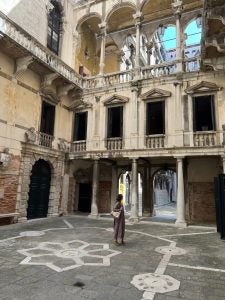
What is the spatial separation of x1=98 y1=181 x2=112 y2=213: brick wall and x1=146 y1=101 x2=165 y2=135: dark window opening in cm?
518

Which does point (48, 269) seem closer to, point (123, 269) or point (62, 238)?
point (123, 269)

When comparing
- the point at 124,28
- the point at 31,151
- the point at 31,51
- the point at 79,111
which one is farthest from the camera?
the point at 124,28

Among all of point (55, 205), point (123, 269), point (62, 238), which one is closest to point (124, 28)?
point (55, 205)

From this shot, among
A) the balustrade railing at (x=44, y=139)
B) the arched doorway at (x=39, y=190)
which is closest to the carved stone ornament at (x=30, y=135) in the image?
the balustrade railing at (x=44, y=139)

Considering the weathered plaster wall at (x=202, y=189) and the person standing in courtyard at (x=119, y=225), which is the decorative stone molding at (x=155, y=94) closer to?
the weathered plaster wall at (x=202, y=189)

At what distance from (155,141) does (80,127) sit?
5.47 metres

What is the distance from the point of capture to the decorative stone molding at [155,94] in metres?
14.3

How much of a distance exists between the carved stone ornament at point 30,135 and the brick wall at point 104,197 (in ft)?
20.4

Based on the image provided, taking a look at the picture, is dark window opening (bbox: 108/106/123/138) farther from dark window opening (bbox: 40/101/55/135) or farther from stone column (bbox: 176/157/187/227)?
stone column (bbox: 176/157/187/227)

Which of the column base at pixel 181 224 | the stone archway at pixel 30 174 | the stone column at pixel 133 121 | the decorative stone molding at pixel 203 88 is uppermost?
the decorative stone molding at pixel 203 88

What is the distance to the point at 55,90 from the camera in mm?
15805

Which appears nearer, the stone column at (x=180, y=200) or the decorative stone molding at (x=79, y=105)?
the stone column at (x=180, y=200)

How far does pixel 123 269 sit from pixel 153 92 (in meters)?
10.9

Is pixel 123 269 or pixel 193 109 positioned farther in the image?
pixel 193 109
